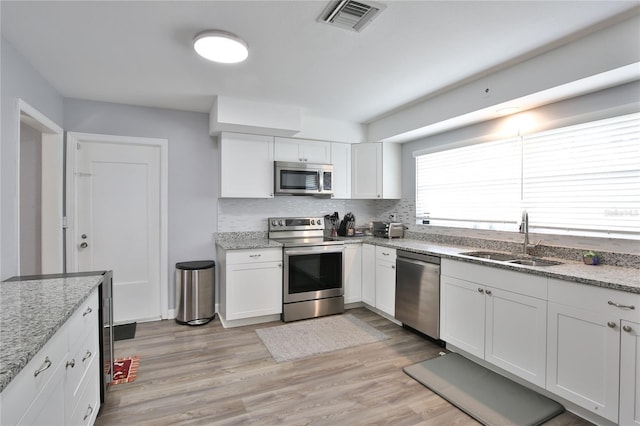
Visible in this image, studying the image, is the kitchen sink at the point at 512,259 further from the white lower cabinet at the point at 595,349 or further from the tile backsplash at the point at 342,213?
the white lower cabinet at the point at 595,349

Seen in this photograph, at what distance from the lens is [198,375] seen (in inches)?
98.9

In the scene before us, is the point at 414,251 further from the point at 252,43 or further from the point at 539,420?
the point at 252,43

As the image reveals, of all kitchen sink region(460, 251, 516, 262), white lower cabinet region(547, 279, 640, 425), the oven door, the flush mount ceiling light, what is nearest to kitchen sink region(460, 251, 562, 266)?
kitchen sink region(460, 251, 516, 262)

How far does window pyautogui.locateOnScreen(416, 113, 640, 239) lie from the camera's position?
228 centimetres

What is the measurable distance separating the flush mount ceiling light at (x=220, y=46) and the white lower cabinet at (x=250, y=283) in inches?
75.4

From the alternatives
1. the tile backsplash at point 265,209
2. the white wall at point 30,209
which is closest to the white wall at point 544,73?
the tile backsplash at point 265,209

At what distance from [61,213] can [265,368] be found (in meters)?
2.51

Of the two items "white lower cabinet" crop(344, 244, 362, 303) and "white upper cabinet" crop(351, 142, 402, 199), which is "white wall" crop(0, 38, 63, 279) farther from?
Result: "white upper cabinet" crop(351, 142, 402, 199)

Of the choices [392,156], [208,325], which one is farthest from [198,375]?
[392,156]

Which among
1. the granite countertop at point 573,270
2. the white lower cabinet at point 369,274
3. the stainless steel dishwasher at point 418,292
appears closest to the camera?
the granite countertop at point 573,270

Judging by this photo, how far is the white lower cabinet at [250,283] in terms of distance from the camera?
343 centimetres

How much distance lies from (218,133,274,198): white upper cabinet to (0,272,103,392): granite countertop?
1.81m

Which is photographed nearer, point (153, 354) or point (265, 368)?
point (265, 368)

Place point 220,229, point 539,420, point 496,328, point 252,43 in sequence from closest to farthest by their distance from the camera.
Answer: point 539,420
point 252,43
point 496,328
point 220,229
